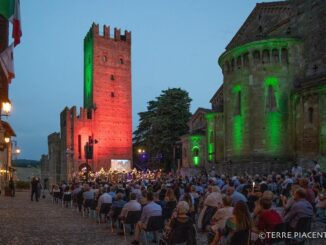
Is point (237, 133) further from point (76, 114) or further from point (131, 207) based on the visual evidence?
point (76, 114)

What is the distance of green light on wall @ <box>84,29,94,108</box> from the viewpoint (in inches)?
2641

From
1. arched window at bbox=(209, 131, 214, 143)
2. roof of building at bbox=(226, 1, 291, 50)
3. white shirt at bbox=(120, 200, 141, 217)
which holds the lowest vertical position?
white shirt at bbox=(120, 200, 141, 217)

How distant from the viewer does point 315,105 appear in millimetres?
31047

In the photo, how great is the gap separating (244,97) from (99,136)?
1303 inches

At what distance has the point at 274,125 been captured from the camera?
34.3 m

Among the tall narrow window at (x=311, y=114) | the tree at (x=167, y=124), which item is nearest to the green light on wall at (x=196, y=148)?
the tree at (x=167, y=124)

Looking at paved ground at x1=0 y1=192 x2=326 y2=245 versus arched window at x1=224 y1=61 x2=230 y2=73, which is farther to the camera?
arched window at x1=224 y1=61 x2=230 y2=73

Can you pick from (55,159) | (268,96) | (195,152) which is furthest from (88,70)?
(268,96)

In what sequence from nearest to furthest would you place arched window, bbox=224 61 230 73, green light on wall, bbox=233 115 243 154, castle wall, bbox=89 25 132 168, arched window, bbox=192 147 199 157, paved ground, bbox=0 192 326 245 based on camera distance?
paved ground, bbox=0 192 326 245
green light on wall, bbox=233 115 243 154
arched window, bbox=224 61 230 73
arched window, bbox=192 147 199 157
castle wall, bbox=89 25 132 168

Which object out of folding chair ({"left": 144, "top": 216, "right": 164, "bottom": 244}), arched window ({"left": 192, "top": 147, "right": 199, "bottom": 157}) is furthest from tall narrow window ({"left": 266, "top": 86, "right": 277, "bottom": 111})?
folding chair ({"left": 144, "top": 216, "right": 164, "bottom": 244})

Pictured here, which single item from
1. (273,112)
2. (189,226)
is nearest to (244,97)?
(273,112)

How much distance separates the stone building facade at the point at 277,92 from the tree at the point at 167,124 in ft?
79.3

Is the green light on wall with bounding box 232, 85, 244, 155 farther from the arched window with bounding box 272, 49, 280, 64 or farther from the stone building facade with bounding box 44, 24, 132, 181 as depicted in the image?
the stone building facade with bounding box 44, 24, 132, 181

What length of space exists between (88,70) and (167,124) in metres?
16.6
